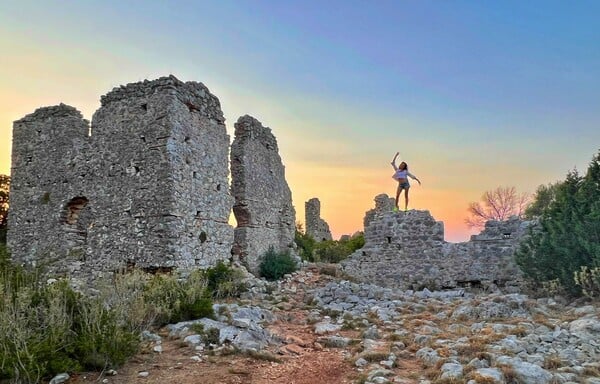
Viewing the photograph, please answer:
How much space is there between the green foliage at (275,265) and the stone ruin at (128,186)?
1.49 ft

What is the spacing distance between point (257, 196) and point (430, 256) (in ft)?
18.0

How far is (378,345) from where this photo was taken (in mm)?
7691

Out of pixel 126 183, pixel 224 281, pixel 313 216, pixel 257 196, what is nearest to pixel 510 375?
pixel 224 281

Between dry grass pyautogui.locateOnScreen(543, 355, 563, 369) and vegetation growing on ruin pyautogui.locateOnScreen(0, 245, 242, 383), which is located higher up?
vegetation growing on ruin pyautogui.locateOnScreen(0, 245, 242, 383)

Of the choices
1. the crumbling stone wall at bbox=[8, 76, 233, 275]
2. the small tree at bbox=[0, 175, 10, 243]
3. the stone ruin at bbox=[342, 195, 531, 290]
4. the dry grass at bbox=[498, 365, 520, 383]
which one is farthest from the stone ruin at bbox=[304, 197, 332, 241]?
the dry grass at bbox=[498, 365, 520, 383]

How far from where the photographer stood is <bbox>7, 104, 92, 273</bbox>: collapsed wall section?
12266mm

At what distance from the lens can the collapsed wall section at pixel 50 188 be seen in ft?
40.2

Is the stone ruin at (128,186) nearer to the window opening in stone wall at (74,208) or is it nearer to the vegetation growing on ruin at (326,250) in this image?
the window opening in stone wall at (74,208)

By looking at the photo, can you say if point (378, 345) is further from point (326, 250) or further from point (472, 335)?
point (326, 250)

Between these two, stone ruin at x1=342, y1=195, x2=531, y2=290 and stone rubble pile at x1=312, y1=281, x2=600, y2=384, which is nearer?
stone rubble pile at x1=312, y1=281, x2=600, y2=384

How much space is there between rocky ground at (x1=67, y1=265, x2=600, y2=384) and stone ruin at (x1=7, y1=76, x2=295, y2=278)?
8.30 ft

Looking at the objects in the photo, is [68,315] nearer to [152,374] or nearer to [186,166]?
[152,374]

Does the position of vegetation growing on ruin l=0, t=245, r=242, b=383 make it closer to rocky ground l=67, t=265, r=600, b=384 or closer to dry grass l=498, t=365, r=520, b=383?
rocky ground l=67, t=265, r=600, b=384

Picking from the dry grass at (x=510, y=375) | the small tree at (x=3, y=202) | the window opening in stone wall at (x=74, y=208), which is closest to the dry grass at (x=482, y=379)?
the dry grass at (x=510, y=375)
